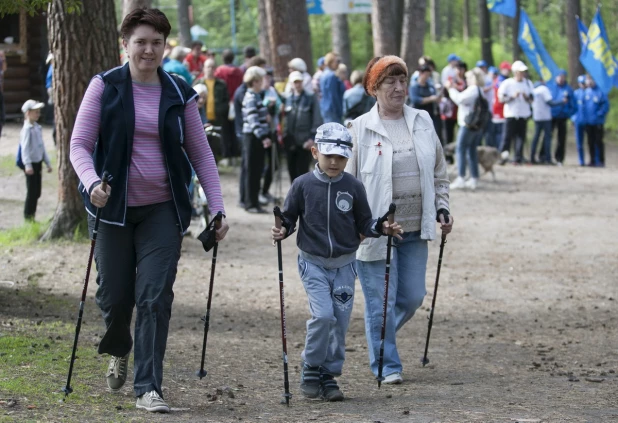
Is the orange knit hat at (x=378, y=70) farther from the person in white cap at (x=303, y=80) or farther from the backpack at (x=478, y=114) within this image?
the backpack at (x=478, y=114)

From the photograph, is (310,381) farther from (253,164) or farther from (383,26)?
(383,26)

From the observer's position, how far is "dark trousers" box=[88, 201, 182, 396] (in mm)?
6234

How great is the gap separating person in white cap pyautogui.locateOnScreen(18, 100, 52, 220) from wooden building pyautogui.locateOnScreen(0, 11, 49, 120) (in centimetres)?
1174

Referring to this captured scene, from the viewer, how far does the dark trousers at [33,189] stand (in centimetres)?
1468

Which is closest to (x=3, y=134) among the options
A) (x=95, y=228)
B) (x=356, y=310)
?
(x=356, y=310)

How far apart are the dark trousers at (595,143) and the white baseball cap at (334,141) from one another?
20521 mm

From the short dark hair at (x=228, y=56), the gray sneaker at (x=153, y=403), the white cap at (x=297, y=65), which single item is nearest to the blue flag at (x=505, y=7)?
the short dark hair at (x=228, y=56)

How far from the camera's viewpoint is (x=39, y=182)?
14797mm

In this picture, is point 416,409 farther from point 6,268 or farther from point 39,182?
point 39,182

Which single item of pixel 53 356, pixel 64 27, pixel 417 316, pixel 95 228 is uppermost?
pixel 64 27

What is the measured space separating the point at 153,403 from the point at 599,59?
72.9 feet

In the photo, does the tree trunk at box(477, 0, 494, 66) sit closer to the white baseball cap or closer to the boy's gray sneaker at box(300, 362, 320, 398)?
the white baseball cap

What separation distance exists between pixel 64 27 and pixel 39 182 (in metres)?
2.79

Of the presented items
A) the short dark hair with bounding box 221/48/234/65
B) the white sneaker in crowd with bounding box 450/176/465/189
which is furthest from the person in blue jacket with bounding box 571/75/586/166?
the short dark hair with bounding box 221/48/234/65
